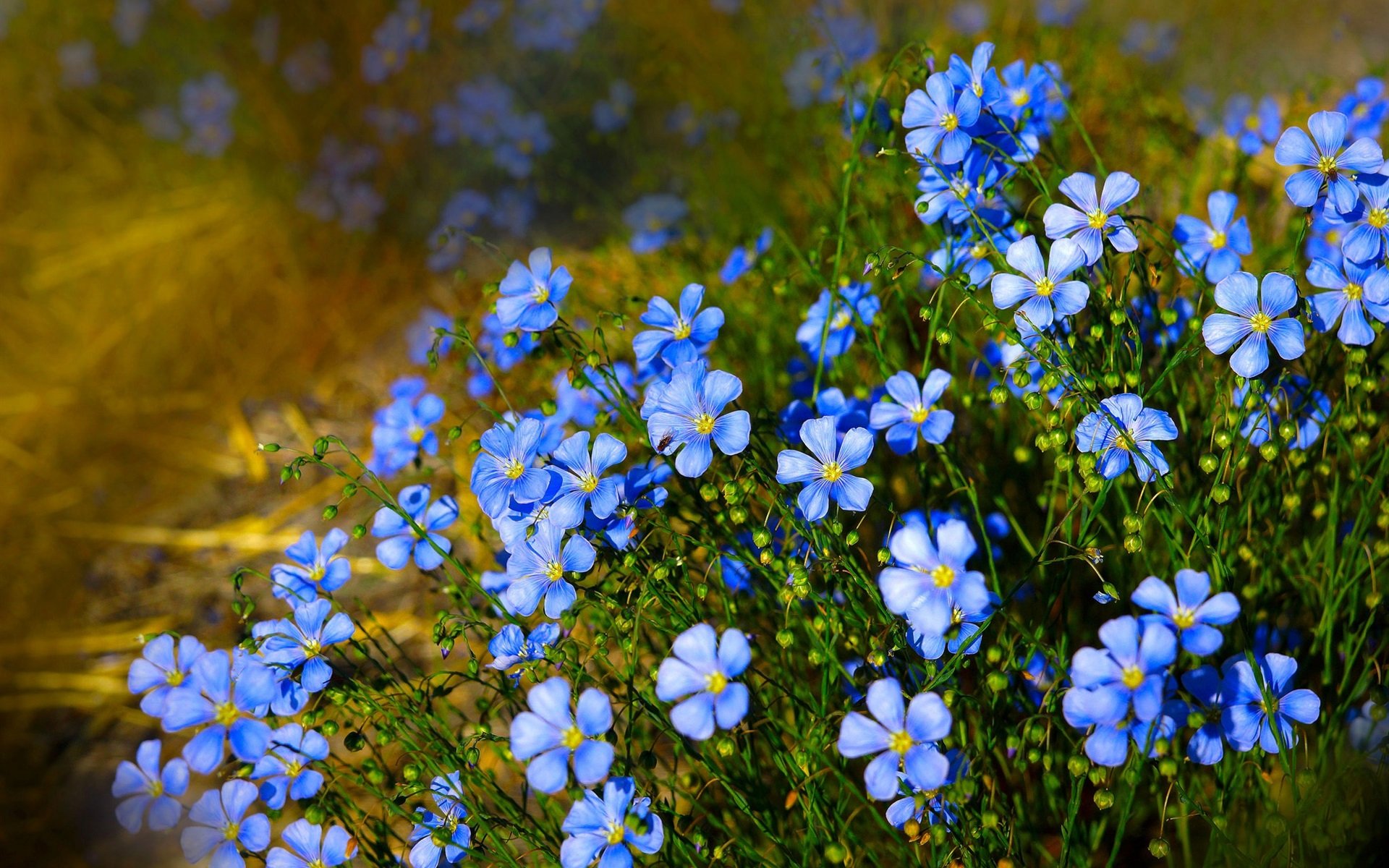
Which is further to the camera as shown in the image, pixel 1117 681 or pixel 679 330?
pixel 679 330

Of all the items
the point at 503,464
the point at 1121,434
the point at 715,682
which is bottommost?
the point at 715,682

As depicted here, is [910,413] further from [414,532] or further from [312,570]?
[312,570]

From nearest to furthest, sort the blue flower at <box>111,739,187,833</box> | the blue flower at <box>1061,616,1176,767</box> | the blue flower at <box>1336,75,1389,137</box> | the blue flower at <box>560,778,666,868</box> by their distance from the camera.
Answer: the blue flower at <box>1061,616,1176,767</box> < the blue flower at <box>560,778,666,868</box> < the blue flower at <box>111,739,187,833</box> < the blue flower at <box>1336,75,1389,137</box>

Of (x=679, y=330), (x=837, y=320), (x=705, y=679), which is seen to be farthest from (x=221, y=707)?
(x=837, y=320)

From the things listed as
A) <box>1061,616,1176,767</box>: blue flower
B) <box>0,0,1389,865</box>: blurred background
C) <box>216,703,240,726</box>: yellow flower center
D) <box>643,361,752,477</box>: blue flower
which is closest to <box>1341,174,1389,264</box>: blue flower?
<box>1061,616,1176,767</box>: blue flower

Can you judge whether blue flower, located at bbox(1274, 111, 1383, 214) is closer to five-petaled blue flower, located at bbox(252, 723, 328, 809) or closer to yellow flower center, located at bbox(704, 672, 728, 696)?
yellow flower center, located at bbox(704, 672, 728, 696)

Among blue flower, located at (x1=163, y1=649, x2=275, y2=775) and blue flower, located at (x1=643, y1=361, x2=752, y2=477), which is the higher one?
blue flower, located at (x1=643, y1=361, x2=752, y2=477)
